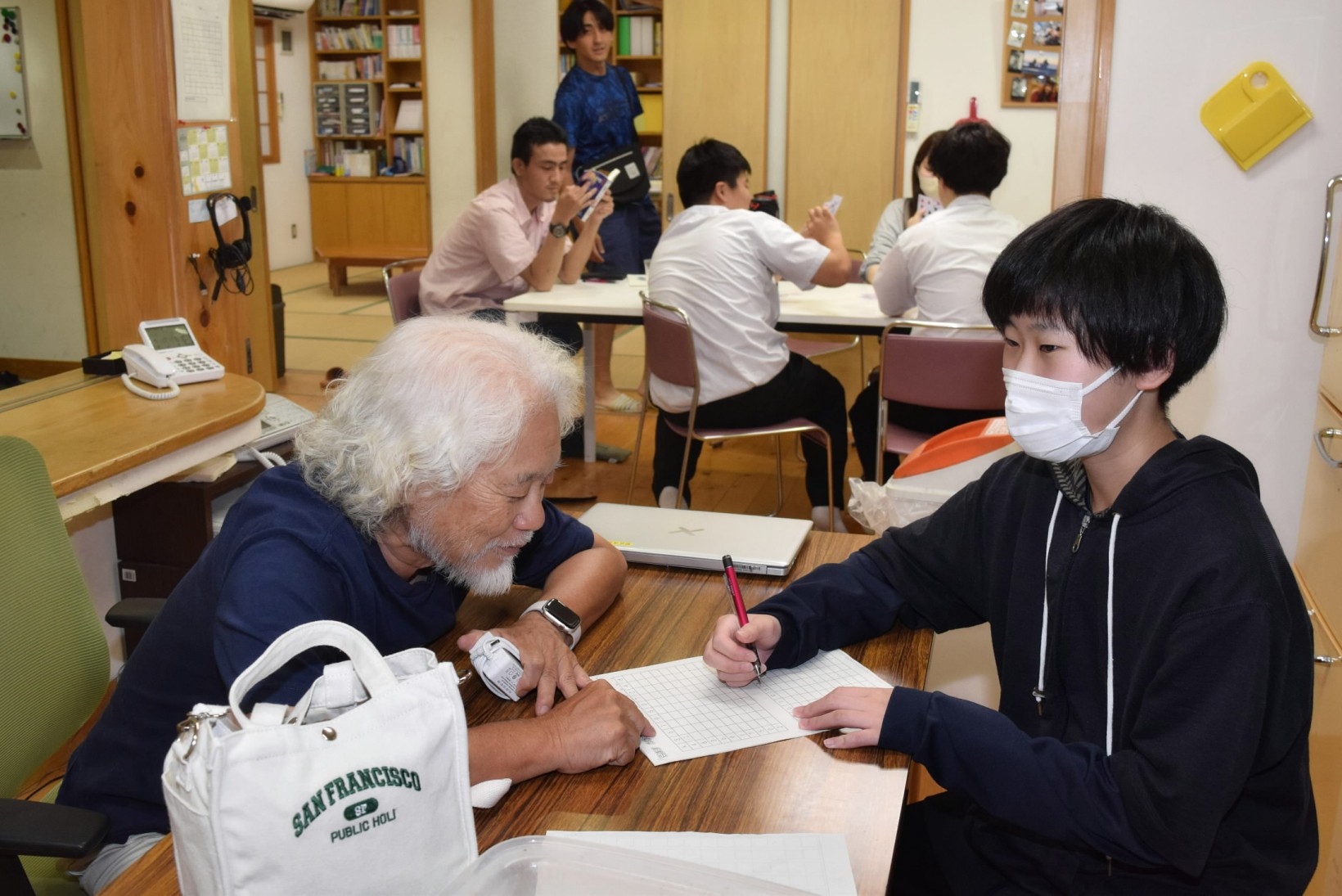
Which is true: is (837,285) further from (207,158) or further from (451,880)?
(451,880)

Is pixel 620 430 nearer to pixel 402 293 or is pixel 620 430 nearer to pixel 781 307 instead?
pixel 402 293

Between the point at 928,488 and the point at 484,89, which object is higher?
the point at 484,89

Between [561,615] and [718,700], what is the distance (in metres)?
0.23

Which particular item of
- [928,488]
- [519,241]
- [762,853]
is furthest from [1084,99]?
[519,241]

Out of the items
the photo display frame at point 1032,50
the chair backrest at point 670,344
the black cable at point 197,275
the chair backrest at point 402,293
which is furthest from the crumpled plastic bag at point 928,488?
the photo display frame at point 1032,50

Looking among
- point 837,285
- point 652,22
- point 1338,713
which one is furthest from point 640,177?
point 1338,713

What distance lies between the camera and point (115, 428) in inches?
88.2

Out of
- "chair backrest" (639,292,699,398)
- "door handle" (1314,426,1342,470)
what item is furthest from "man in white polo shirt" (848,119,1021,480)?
"door handle" (1314,426,1342,470)

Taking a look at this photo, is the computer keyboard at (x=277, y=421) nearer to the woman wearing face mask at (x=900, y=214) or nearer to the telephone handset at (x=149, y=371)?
the telephone handset at (x=149, y=371)

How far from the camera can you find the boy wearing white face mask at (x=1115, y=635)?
1079 mm

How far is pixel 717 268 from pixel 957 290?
728mm

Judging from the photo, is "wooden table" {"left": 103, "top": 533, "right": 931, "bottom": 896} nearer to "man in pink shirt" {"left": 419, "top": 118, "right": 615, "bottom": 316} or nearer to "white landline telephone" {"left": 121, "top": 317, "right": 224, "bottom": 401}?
"white landline telephone" {"left": 121, "top": 317, "right": 224, "bottom": 401}

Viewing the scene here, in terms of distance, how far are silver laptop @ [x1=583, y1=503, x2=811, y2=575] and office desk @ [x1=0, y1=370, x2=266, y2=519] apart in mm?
861

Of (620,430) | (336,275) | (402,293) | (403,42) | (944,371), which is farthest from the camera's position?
(403,42)
